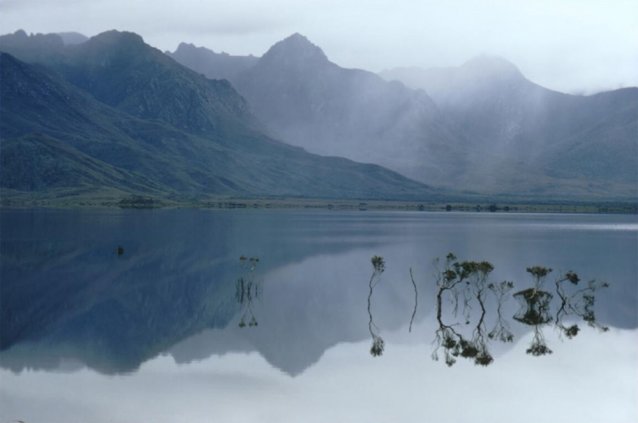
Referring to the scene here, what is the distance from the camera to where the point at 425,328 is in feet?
141

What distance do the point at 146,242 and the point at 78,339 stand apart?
55.4m

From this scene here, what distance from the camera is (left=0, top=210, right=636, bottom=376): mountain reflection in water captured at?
3750cm

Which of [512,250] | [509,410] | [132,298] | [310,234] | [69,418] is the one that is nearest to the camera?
[69,418]

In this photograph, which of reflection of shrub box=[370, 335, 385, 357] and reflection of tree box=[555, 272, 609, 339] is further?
reflection of tree box=[555, 272, 609, 339]

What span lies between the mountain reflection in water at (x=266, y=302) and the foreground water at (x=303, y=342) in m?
0.20

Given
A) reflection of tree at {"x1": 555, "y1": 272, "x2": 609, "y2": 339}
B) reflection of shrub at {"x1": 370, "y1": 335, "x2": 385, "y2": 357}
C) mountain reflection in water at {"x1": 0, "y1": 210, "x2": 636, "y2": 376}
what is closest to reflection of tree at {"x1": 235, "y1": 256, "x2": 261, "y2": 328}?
mountain reflection in water at {"x1": 0, "y1": 210, "x2": 636, "y2": 376}

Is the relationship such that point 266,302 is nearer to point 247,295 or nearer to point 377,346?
point 247,295

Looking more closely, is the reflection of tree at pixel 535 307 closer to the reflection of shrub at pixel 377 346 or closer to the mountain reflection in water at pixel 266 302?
the mountain reflection in water at pixel 266 302

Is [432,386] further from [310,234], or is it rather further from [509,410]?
[310,234]

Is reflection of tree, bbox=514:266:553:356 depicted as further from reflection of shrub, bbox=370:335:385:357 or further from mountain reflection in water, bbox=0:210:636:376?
reflection of shrub, bbox=370:335:385:357

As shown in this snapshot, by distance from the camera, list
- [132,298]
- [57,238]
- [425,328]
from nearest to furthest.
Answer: [425,328]
[132,298]
[57,238]

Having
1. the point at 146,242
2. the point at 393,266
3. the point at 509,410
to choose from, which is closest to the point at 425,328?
the point at 509,410

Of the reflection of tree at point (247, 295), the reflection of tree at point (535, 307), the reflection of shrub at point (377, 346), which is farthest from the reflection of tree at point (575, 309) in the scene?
the reflection of tree at point (247, 295)

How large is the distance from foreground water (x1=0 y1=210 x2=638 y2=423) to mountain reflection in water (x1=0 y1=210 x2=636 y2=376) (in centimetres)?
20
